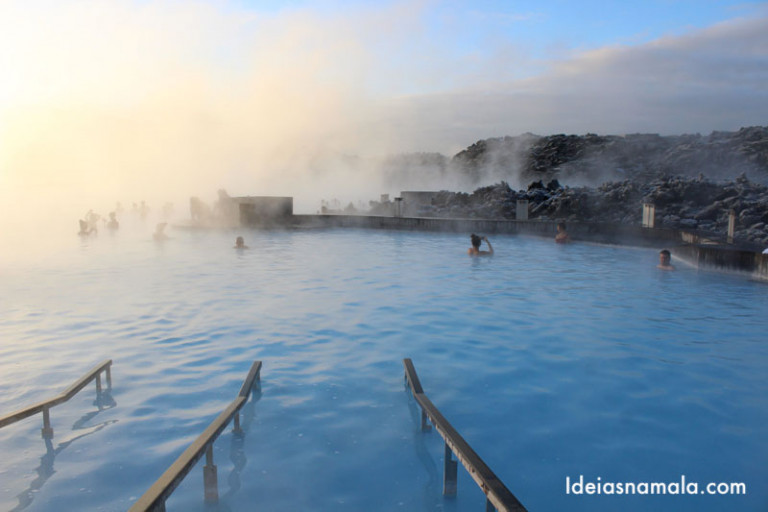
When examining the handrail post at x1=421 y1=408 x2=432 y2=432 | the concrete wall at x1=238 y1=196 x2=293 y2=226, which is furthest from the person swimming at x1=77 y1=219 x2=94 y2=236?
the handrail post at x1=421 y1=408 x2=432 y2=432

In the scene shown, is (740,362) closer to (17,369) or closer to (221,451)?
(221,451)

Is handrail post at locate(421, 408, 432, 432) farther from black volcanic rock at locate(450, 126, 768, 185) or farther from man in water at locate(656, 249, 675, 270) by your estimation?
black volcanic rock at locate(450, 126, 768, 185)

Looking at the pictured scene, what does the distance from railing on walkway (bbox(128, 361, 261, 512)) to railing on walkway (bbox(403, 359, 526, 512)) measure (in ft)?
4.47

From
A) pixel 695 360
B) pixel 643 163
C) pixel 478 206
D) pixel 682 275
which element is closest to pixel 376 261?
pixel 682 275

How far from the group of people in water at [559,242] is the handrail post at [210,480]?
11.2 m

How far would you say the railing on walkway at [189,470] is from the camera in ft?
7.39

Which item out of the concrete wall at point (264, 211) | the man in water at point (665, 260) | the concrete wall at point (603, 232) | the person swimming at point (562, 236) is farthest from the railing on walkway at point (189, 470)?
the concrete wall at point (264, 211)

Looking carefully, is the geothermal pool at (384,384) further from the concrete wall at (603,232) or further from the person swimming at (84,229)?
the person swimming at (84,229)

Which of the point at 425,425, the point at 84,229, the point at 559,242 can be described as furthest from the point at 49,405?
the point at 84,229

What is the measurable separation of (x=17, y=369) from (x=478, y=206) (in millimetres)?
23211

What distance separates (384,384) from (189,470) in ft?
10.1

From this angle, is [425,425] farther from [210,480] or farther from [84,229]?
[84,229]

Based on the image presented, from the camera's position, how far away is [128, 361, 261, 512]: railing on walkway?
2254 millimetres

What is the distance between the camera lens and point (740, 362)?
248 inches
